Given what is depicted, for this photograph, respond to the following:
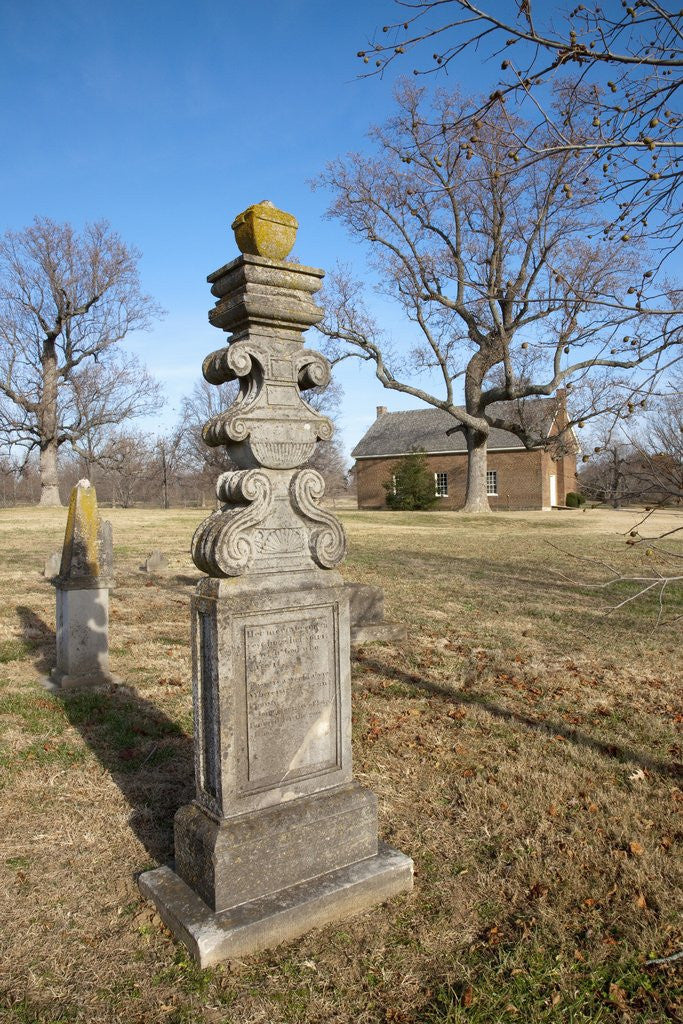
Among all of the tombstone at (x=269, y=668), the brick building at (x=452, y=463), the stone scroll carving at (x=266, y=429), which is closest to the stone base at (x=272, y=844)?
the tombstone at (x=269, y=668)

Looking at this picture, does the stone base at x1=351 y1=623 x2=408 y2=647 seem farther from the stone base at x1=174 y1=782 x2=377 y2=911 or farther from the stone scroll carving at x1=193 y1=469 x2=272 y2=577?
the stone scroll carving at x1=193 y1=469 x2=272 y2=577

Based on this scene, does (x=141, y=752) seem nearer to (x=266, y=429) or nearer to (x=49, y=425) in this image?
(x=266, y=429)

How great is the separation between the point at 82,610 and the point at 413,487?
3548cm

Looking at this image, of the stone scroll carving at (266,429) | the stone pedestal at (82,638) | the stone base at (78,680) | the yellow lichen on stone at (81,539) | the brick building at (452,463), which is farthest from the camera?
the brick building at (452,463)

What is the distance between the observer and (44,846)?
4.04 metres

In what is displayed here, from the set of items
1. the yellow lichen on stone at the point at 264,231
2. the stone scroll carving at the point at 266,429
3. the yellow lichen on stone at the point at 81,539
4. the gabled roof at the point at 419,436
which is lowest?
the yellow lichen on stone at the point at 81,539

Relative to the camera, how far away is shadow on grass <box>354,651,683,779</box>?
512 cm

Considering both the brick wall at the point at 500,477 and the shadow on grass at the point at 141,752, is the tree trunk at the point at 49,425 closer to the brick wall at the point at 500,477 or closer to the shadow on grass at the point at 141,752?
the brick wall at the point at 500,477

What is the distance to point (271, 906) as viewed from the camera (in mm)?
3254

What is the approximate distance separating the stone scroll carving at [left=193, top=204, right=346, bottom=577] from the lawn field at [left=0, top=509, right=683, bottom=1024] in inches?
55.6

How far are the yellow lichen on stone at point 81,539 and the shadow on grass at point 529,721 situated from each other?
324 centimetres

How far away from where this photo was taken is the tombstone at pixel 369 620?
28.9 feet

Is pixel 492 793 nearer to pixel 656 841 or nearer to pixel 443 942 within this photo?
pixel 656 841

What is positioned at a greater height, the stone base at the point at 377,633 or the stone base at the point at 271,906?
the stone base at the point at 377,633
